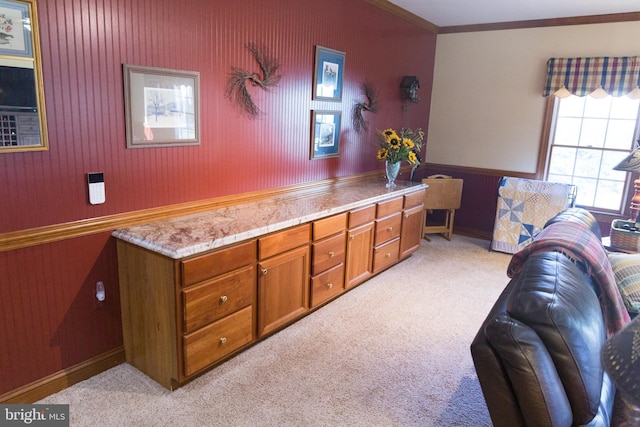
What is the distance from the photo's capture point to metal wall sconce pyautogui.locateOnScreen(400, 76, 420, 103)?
16.1ft

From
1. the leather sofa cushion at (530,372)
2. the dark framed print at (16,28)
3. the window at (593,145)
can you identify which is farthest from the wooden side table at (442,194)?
the dark framed print at (16,28)

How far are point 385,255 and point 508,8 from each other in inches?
108

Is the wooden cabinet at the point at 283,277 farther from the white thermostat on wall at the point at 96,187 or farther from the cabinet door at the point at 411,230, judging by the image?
the cabinet door at the point at 411,230

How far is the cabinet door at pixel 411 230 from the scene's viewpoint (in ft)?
14.4

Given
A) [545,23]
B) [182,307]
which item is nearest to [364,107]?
[545,23]

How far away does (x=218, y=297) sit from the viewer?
244 centimetres

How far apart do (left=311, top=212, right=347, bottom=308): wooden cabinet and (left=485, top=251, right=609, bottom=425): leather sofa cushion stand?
1.83 meters

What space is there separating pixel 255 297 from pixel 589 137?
4171 mm

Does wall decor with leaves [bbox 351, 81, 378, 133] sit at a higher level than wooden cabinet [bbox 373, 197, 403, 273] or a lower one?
higher

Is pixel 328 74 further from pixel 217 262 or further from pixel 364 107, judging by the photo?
pixel 217 262

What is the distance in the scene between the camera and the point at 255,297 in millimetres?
2709

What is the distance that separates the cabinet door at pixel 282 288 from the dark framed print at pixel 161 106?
3.03 ft

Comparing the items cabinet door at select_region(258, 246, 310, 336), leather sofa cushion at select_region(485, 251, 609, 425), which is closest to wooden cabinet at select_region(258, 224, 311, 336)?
cabinet door at select_region(258, 246, 310, 336)

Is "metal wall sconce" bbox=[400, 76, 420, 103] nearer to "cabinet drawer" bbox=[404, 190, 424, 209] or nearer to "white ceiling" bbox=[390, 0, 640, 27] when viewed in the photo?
"white ceiling" bbox=[390, 0, 640, 27]
